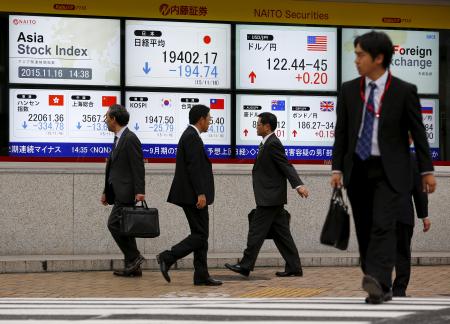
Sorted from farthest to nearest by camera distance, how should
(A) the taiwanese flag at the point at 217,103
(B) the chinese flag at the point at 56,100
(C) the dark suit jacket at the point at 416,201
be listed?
1. (A) the taiwanese flag at the point at 217,103
2. (B) the chinese flag at the point at 56,100
3. (C) the dark suit jacket at the point at 416,201

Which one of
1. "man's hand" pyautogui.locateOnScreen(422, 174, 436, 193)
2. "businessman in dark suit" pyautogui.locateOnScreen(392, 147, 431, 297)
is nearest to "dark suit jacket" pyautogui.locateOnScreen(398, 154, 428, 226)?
"businessman in dark suit" pyautogui.locateOnScreen(392, 147, 431, 297)

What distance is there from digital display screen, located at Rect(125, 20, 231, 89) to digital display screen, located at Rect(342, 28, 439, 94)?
1884mm

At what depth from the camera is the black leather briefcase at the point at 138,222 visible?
38.1ft

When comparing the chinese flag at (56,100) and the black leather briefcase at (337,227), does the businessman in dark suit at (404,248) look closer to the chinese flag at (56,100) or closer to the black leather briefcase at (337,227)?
the black leather briefcase at (337,227)

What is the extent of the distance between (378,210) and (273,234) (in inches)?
204

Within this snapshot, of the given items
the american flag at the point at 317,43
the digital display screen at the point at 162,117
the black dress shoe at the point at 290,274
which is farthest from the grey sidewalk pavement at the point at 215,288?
the american flag at the point at 317,43

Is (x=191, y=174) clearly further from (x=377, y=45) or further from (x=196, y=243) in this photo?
(x=377, y=45)

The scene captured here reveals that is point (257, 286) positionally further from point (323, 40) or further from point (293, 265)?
point (323, 40)

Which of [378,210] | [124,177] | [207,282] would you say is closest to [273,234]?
[207,282]

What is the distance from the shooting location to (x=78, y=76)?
1476 centimetres

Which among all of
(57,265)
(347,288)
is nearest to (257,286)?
(347,288)

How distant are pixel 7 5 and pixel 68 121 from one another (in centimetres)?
167

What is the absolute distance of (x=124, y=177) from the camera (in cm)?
1200

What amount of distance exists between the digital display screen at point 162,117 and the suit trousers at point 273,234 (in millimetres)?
2933
